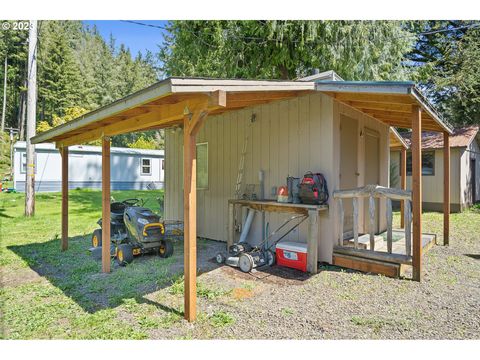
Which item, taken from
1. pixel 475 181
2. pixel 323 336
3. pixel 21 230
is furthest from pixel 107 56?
pixel 323 336

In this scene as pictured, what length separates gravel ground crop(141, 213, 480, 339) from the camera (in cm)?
273

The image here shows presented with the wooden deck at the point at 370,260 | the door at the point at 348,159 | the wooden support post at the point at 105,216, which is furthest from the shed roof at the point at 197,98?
the wooden deck at the point at 370,260

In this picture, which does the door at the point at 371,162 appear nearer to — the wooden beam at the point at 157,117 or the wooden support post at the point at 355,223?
the wooden support post at the point at 355,223

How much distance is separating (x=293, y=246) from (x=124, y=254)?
8.28 ft

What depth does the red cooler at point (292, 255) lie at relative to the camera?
440 centimetres

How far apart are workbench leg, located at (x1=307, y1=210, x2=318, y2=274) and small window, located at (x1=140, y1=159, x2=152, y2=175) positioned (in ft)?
52.3

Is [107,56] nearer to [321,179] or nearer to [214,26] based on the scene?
[214,26]

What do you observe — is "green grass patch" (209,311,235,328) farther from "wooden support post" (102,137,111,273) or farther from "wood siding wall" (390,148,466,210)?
"wood siding wall" (390,148,466,210)

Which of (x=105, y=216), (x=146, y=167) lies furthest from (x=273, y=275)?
(x=146, y=167)

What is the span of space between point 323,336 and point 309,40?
9.18 m

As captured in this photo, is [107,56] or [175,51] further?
[107,56]
